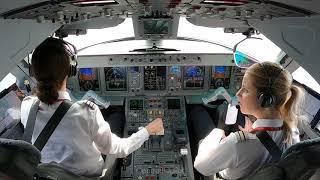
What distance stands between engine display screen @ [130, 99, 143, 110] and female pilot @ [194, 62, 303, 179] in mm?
2450

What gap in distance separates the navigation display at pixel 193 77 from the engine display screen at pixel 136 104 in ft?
1.78

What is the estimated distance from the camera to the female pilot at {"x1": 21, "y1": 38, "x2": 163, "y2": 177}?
2.18 metres

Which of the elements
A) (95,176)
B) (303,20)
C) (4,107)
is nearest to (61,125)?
(95,176)

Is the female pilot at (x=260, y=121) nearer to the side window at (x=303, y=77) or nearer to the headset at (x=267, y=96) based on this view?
the headset at (x=267, y=96)

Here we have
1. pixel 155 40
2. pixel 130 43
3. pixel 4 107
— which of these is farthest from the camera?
pixel 130 43

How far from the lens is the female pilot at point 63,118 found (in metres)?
2.18

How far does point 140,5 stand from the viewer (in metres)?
2.21

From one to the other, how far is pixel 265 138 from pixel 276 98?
0.22 metres

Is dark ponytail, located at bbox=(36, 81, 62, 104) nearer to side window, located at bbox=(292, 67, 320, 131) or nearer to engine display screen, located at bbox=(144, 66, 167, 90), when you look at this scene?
side window, located at bbox=(292, 67, 320, 131)

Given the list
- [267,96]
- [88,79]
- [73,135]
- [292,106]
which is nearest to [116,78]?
[88,79]

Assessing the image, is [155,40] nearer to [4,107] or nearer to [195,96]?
[195,96]

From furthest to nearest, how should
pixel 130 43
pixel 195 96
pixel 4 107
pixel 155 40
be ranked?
1. pixel 195 96
2. pixel 130 43
3. pixel 155 40
4. pixel 4 107

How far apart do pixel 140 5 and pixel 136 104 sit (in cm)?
262

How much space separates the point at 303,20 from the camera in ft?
6.06
